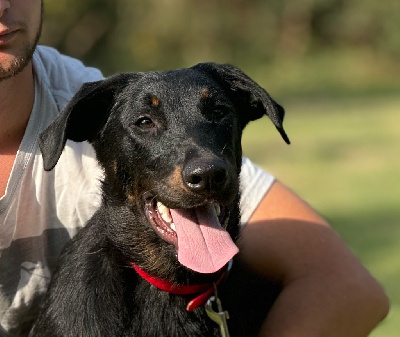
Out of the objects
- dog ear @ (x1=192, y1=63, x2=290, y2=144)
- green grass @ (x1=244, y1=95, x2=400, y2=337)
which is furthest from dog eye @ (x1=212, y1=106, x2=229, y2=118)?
green grass @ (x1=244, y1=95, x2=400, y2=337)

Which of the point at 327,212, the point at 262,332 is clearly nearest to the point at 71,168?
the point at 262,332

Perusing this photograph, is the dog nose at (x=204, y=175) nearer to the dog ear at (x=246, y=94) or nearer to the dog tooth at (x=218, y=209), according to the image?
the dog tooth at (x=218, y=209)

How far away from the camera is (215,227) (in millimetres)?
3693

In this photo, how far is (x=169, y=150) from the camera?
3.65 meters

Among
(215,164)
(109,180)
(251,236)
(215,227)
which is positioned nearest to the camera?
(215,164)

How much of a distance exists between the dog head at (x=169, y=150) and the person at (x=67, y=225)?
48 cm

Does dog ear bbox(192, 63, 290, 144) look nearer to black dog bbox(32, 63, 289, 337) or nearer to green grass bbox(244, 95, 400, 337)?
black dog bbox(32, 63, 289, 337)

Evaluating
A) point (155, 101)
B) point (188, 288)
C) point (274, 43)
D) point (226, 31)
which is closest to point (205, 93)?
point (155, 101)

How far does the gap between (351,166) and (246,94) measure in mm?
8914

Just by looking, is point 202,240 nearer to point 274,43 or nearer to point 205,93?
point 205,93

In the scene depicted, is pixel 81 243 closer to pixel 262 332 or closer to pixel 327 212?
pixel 262 332

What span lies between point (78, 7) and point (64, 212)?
19313 millimetres

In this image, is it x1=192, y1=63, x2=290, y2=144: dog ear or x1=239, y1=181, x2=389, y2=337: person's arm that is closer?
x1=192, y1=63, x2=290, y2=144: dog ear

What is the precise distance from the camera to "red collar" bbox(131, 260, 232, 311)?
3846 millimetres
